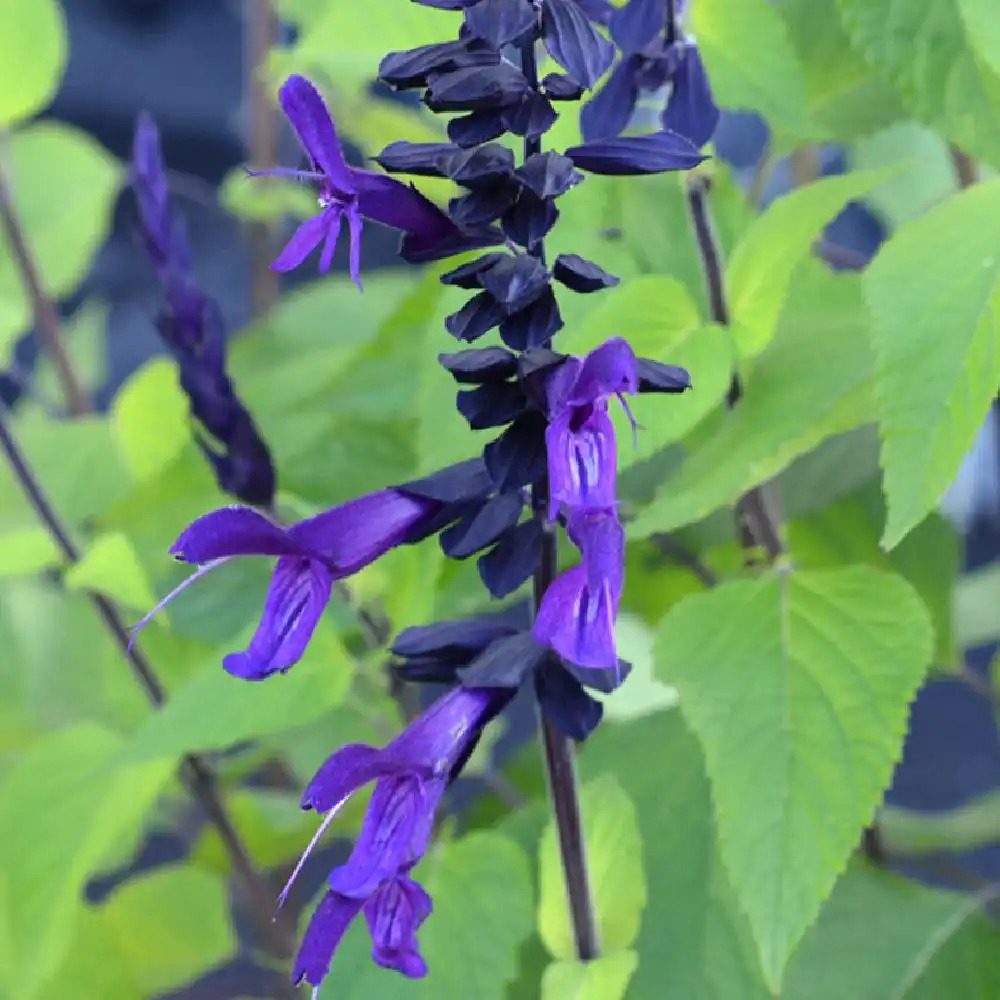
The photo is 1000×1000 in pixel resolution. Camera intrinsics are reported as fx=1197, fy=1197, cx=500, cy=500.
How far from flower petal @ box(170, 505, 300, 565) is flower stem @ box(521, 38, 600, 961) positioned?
6 cm

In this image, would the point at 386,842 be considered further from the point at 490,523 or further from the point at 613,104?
the point at 613,104

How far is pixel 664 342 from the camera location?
1.33 feet

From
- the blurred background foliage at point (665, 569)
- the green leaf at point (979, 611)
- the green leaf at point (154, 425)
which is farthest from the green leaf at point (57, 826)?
the green leaf at point (979, 611)

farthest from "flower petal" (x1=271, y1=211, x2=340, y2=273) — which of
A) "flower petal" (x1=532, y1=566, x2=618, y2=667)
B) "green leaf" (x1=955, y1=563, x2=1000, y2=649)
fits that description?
"green leaf" (x1=955, y1=563, x2=1000, y2=649)

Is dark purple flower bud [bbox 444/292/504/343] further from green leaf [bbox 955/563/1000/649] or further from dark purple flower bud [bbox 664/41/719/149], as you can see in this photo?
green leaf [bbox 955/563/1000/649]

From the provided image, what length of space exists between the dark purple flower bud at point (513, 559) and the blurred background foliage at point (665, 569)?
77mm

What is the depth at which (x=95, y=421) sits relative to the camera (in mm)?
669

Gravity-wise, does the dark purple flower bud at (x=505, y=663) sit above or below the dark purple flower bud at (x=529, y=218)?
below

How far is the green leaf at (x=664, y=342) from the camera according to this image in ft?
1.21

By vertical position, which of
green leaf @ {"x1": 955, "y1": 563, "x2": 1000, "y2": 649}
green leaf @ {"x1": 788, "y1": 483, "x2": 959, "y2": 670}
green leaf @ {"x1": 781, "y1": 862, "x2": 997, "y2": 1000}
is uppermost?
green leaf @ {"x1": 788, "y1": 483, "x2": 959, "y2": 670}

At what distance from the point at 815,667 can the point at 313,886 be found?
25.0 inches

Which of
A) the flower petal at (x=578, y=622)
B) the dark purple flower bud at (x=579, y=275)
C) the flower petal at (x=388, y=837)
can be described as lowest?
the flower petal at (x=388, y=837)

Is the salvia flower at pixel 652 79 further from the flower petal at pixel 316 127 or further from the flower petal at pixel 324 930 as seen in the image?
the flower petal at pixel 324 930

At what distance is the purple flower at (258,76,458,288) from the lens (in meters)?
0.27
